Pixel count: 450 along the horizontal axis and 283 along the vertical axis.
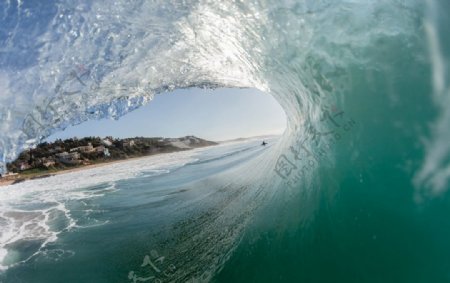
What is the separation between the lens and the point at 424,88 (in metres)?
3.73

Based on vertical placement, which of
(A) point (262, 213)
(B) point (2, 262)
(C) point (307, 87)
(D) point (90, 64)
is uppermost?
(D) point (90, 64)

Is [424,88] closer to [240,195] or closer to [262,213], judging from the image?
[262,213]

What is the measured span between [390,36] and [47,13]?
179 inches

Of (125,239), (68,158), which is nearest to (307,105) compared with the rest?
(125,239)

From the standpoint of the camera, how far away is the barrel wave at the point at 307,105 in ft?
12.0

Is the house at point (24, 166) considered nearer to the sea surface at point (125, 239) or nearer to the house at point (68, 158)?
the house at point (68, 158)

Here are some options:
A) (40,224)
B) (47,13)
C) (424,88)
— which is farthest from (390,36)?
(40,224)

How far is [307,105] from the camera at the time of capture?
6539 millimetres

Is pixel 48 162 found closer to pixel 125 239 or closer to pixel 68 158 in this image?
pixel 68 158

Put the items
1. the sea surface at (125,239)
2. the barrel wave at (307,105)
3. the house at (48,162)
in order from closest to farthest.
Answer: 1. the barrel wave at (307,105)
2. the sea surface at (125,239)
3. the house at (48,162)

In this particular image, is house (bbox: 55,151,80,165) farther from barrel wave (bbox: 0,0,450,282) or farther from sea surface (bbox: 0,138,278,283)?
barrel wave (bbox: 0,0,450,282)

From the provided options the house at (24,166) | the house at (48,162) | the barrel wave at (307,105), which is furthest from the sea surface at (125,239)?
the house at (48,162)

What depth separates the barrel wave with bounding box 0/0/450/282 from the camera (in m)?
3.64

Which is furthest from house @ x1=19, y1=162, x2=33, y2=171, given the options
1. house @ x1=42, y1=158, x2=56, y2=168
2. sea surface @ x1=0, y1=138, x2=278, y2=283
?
sea surface @ x1=0, y1=138, x2=278, y2=283
